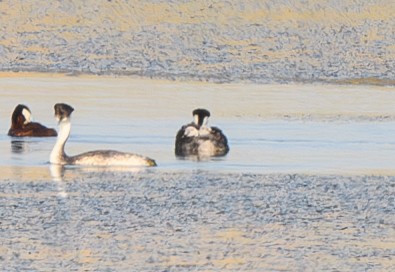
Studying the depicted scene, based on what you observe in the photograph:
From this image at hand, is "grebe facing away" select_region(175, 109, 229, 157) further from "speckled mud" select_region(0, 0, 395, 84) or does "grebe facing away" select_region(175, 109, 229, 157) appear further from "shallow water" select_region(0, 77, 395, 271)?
"speckled mud" select_region(0, 0, 395, 84)

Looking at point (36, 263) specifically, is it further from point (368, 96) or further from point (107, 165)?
point (368, 96)

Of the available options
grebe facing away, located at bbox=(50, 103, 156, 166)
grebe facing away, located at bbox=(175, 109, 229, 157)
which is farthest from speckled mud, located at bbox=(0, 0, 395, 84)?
grebe facing away, located at bbox=(50, 103, 156, 166)

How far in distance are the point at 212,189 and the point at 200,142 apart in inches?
136

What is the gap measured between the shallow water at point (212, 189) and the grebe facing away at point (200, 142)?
0.19 metres

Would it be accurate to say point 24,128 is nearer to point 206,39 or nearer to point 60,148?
point 60,148

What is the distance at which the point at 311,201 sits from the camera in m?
12.9

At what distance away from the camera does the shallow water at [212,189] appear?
10344 millimetres

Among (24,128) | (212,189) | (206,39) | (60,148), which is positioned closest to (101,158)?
(60,148)

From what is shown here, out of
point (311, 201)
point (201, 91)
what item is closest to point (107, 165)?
point (311, 201)

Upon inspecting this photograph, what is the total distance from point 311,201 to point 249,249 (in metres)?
2.41

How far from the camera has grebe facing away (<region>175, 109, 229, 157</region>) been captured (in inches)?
653

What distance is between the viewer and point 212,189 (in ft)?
44.4

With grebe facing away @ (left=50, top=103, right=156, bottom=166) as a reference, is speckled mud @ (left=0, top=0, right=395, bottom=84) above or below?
above

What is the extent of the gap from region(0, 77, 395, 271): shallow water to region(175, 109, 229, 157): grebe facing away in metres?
0.19
